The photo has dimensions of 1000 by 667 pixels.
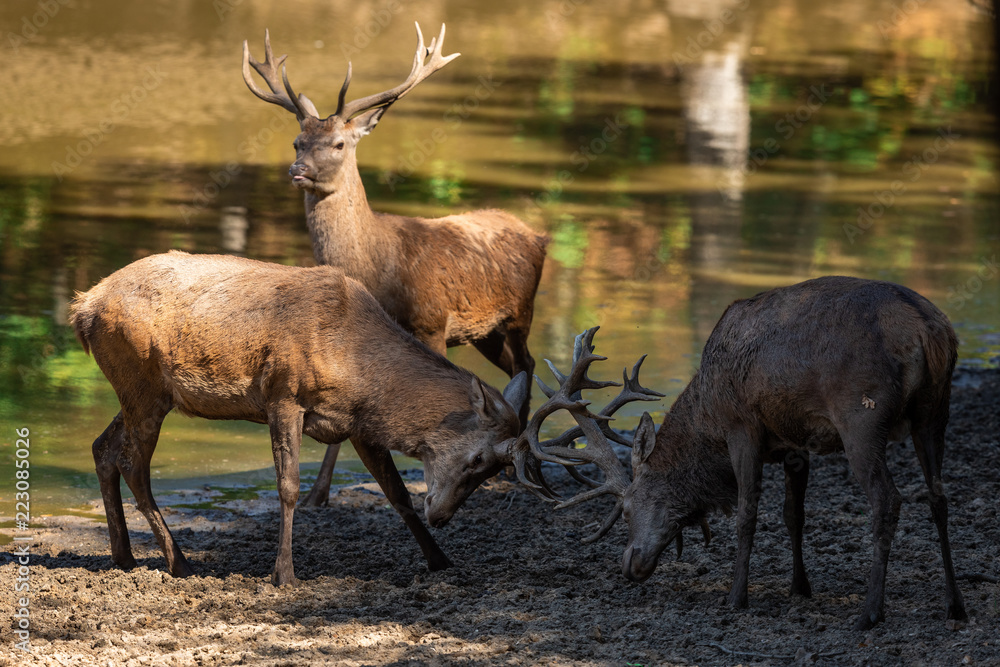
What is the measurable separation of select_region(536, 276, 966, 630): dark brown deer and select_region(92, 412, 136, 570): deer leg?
117 inches

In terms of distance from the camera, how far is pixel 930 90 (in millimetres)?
27750

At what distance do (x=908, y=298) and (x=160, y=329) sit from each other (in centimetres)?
413

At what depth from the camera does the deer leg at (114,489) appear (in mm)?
7309

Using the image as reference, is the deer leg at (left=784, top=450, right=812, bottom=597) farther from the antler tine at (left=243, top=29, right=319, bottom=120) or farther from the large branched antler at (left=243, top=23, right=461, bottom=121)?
the antler tine at (left=243, top=29, right=319, bottom=120)

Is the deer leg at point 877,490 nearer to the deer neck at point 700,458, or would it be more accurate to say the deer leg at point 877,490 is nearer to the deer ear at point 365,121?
the deer neck at point 700,458

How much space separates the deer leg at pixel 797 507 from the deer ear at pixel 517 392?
5.14ft

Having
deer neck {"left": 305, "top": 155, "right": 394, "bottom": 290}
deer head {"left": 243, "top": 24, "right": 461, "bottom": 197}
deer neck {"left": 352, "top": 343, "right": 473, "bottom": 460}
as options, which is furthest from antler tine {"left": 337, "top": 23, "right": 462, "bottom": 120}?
deer neck {"left": 352, "top": 343, "right": 473, "bottom": 460}

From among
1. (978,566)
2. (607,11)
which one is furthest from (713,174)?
(607,11)

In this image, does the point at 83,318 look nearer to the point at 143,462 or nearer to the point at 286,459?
the point at 143,462

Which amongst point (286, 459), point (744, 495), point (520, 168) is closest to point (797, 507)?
point (744, 495)

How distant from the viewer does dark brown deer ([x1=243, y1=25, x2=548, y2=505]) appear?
9.13 meters

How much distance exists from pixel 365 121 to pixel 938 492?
5354mm

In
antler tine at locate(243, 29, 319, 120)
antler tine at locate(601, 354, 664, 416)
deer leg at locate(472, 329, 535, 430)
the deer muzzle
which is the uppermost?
antler tine at locate(243, 29, 319, 120)

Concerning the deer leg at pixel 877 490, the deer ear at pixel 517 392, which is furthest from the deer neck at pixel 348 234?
the deer leg at pixel 877 490
